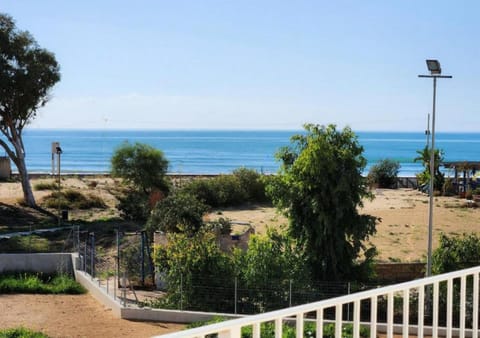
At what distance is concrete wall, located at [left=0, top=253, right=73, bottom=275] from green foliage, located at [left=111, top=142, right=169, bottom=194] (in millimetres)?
18292

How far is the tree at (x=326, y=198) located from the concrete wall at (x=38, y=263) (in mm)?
7285

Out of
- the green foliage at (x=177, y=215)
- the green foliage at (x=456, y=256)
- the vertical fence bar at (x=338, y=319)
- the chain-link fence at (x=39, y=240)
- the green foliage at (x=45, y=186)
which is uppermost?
the vertical fence bar at (x=338, y=319)

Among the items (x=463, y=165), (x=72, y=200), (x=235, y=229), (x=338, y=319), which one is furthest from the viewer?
(x=463, y=165)

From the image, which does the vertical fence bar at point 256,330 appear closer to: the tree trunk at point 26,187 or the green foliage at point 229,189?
the tree trunk at point 26,187

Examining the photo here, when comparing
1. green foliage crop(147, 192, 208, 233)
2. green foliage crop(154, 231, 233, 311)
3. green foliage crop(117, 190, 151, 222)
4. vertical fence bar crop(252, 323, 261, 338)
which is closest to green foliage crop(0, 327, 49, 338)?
green foliage crop(154, 231, 233, 311)

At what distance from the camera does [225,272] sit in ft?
54.7

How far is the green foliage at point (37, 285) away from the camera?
19391mm

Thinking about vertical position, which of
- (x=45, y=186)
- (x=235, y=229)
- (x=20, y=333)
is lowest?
(x=20, y=333)

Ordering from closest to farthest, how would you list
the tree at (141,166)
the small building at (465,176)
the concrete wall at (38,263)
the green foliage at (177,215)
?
the green foliage at (177,215), the concrete wall at (38,263), the tree at (141,166), the small building at (465,176)

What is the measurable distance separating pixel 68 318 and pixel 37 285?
143 inches

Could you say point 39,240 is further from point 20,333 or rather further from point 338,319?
point 338,319

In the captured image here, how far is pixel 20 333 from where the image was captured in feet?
45.8

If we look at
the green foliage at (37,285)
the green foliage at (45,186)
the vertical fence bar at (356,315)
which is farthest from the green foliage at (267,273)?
the green foliage at (45,186)

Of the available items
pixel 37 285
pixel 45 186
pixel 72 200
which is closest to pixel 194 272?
pixel 37 285
